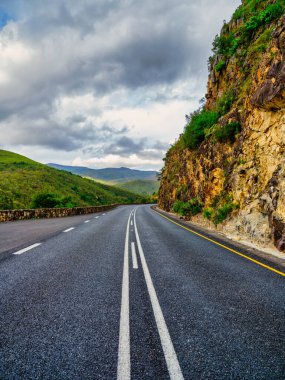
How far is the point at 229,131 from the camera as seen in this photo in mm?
16953

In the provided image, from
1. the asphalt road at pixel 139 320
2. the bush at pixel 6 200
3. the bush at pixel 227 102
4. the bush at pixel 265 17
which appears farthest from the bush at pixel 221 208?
→ the bush at pixel 6 200

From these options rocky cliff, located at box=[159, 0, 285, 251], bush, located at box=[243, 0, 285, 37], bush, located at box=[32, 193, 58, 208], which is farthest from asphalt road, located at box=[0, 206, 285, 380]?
bush, located at box=[32, 193, 58, 208]

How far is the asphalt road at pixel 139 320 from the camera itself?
2.68m

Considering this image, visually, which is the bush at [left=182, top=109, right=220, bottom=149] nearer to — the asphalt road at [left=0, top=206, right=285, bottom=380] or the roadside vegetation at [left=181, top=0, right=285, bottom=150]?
the roadside vegetation at [left=181, top=0, right=285, bottom=150]

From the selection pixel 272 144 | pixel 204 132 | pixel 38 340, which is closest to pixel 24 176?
pixel 204 132

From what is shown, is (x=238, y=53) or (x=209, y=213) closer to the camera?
(x=209, y=213)

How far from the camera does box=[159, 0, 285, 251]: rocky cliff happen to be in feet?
37.4

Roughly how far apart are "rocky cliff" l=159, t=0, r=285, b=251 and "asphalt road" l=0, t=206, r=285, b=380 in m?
5.29

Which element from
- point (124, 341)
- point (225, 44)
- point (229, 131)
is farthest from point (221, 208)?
point (225, 44)

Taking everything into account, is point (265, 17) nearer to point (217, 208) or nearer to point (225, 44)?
point (225, 44)

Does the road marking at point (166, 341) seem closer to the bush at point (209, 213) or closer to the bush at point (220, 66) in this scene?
the bush at point (209, 213)

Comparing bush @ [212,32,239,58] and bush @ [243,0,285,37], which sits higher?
bush @ [212,32,239,58]

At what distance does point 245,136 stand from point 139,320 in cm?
1399

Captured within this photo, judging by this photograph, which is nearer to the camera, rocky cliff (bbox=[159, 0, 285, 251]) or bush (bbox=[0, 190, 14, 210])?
rocky cliff (bbox=[159, 0, 285, 251])
